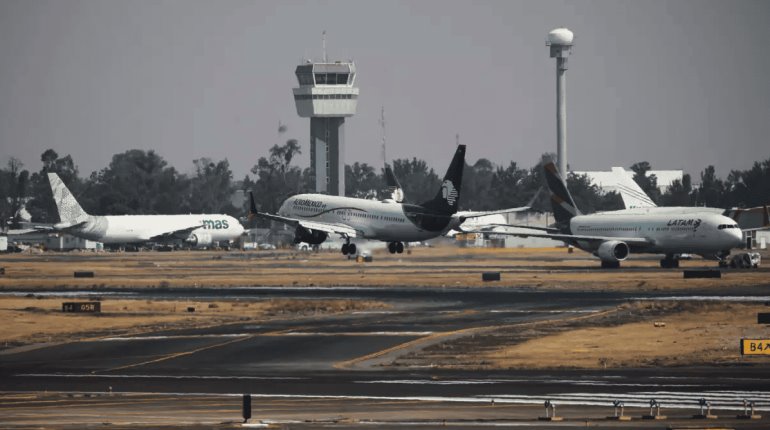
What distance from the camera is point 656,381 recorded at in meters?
37.8

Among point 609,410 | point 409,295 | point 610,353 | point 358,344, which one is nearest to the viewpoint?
point 609,410

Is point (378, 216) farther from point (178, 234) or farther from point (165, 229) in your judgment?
point (165, 229)

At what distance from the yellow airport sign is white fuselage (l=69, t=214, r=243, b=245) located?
6012 inches

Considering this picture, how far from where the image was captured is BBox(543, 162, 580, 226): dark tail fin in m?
127

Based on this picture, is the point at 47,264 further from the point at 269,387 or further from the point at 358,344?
the point at 269,387

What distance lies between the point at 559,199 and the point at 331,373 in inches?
3483

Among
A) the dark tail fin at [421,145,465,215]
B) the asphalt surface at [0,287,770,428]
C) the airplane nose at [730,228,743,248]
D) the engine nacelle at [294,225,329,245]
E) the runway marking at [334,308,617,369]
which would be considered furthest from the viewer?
the engine nacelle at [294,225,329,245]

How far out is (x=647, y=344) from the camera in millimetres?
49094

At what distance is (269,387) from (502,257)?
10835cm

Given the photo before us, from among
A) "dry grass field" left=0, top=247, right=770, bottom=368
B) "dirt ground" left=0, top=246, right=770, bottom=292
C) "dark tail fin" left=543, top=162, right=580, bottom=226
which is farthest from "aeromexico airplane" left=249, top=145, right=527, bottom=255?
"dark tail fin" left=543, top=162, right=580, bottom=226

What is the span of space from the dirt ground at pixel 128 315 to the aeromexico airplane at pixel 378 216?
39.7m

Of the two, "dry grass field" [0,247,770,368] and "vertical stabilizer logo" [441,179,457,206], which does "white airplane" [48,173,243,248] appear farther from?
"vertical stabilizer logo" [441,179,457,206]

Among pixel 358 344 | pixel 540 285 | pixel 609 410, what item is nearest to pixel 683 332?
pixel 358 344

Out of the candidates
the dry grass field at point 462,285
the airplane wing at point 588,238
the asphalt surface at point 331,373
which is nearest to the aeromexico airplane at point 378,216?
the dry grass field at point 462,285
